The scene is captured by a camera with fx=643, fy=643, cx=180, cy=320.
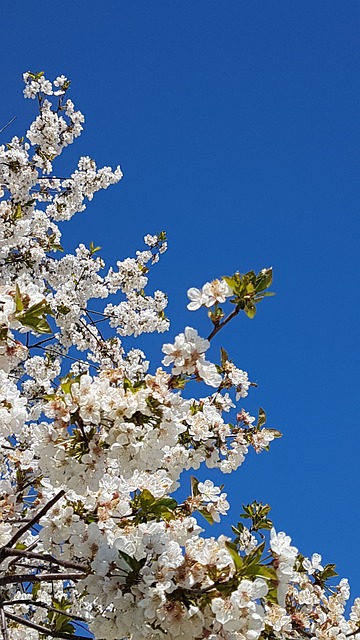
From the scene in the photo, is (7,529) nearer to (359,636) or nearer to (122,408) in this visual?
(122,408)

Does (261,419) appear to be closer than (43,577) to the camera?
No

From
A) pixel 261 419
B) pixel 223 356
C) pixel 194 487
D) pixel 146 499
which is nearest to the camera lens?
pixel 146 499

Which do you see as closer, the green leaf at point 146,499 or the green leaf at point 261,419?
the green leaf at point 146,499

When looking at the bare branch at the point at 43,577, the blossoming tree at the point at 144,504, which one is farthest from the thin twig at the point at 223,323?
the bare branch at the point at 43,577

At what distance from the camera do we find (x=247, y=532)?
4039 mm

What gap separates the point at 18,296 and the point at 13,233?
3198 millimetres

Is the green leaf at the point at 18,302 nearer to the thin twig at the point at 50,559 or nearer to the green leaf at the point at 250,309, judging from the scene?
the green leaf at the point at 250,309

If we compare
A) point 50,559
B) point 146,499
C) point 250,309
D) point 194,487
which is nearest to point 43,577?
point 50,559

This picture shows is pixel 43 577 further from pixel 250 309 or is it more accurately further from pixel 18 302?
pixel 250 309

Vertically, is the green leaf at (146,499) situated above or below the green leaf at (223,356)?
below

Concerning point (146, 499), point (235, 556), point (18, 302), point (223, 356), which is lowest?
point (235, 556)

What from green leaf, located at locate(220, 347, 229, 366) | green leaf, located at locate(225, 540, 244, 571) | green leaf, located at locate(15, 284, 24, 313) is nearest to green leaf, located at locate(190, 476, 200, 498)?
green leaf, located at locate(220, 347, 229, 366)

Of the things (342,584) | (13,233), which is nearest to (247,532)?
(342,584)

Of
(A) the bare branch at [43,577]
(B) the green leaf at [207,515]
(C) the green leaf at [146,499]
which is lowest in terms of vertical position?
(A) the bare branch at [43,577]
